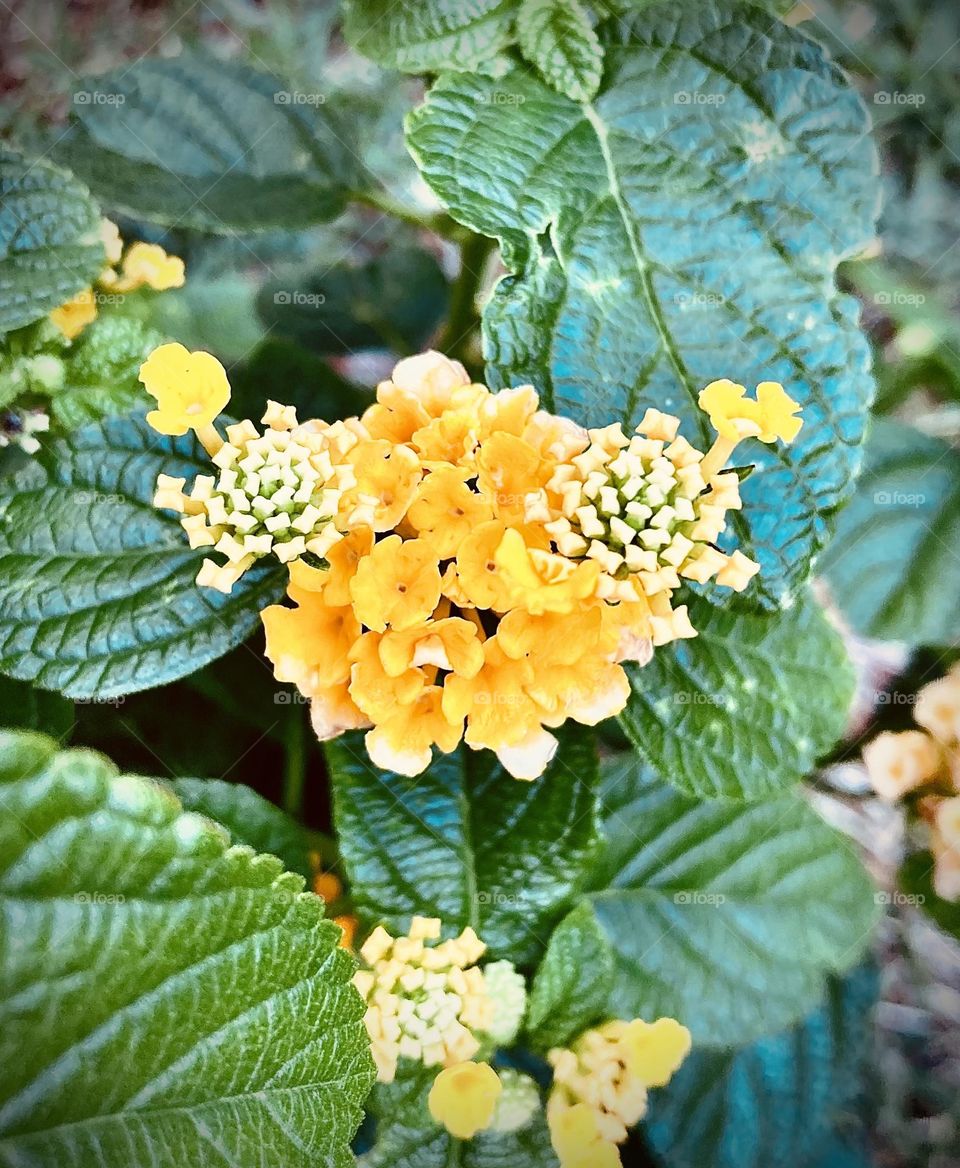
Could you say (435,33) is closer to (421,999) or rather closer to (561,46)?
(561,46)

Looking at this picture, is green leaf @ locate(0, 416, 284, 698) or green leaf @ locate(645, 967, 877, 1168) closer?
green leaf @ locate(0, 416, 284, 698)

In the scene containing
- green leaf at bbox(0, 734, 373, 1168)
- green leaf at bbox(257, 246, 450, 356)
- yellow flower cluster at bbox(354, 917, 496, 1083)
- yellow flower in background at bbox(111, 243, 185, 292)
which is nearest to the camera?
green leaf at bbox(0, 734, 373, 1168)

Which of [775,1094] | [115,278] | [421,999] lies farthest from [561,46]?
[775,1094]

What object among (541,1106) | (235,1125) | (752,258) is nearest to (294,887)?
(235,1125)

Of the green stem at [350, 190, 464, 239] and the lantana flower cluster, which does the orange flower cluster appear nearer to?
the lantana flower cluster

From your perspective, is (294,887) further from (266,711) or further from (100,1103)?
(266,711)

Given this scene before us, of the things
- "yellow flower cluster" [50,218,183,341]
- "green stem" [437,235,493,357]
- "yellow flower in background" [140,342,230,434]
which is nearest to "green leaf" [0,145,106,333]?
"yellow flower cluster" [50,218,183,341]

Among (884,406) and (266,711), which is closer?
(266,711)
